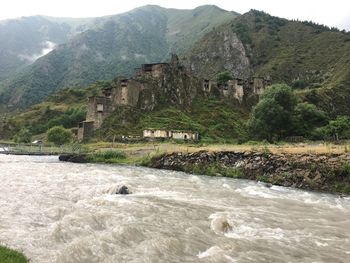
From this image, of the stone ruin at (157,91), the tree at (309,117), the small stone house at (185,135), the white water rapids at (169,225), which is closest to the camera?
the white water rapids at (169,225)

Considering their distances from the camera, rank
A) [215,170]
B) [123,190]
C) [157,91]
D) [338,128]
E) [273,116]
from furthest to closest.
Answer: [157,91], [338,128], [273,116], [215,170], [123,190]

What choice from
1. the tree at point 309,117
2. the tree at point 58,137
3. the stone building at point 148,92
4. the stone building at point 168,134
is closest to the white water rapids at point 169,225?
the stone building at point 168,134

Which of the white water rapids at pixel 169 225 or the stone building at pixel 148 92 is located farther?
the stone building at pixel 148 92

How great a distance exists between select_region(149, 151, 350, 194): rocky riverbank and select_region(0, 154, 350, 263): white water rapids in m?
4.62

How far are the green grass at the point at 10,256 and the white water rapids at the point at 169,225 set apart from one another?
68cm

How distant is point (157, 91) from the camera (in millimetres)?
127000

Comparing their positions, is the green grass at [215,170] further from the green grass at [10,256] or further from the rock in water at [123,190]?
the green grass at [10,256]

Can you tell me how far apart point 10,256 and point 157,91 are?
113518 millimetres

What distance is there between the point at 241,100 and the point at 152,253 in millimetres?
133351

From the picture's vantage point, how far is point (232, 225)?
70.4 feet

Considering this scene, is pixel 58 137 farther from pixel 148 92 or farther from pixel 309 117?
pixel 309 117

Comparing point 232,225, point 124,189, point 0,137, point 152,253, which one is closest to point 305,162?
point 124,189

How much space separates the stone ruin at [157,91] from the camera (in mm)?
116875

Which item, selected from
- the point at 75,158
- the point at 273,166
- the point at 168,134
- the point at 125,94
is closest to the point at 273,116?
the point at 168,134
